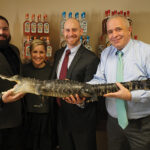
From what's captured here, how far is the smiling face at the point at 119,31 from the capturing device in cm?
141

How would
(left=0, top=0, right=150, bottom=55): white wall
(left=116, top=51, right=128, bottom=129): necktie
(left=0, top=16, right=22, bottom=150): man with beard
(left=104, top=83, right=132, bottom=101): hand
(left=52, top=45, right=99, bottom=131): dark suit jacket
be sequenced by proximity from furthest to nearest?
(left=0, top=0, right=150, bottom=55): white wall, (left=52, top=45, right=99, bottom=131): dark suit jacket, (left=0, top=16, right=22, bottom=150): man with beard, (left=116, top=51, right=128, bottom=129): necktie, (left=104, top=83, right=132, bottom=101): hand

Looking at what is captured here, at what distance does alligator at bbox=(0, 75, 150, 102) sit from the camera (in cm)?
129

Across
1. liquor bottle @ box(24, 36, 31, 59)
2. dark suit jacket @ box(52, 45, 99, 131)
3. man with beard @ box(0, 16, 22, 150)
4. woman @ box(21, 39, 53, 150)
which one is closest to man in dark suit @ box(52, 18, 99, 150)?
dark suit jacket @ box(52, 45, 99, 131)

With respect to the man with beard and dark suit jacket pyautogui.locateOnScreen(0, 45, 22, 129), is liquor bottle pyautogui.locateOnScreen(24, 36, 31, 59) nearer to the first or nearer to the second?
the man with beard

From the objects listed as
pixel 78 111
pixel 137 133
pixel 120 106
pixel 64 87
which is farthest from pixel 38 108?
pixel 137 133

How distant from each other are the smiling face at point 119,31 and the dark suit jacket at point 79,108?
1.20 ft

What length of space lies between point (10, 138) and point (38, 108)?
42 cm

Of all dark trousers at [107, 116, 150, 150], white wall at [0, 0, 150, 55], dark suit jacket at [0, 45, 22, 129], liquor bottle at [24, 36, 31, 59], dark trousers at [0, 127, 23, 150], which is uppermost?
white wall at [0, 0, 150, 55]

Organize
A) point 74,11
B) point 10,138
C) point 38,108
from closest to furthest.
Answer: point 10,138 < point 38,108 < point 74,11

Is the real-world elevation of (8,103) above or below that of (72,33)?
below

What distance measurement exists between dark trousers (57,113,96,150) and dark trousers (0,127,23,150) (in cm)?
49

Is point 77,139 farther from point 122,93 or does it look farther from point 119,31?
point 119,31

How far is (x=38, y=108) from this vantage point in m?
2.05

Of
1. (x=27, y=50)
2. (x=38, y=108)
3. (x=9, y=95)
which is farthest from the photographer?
(x=27, y=50)
